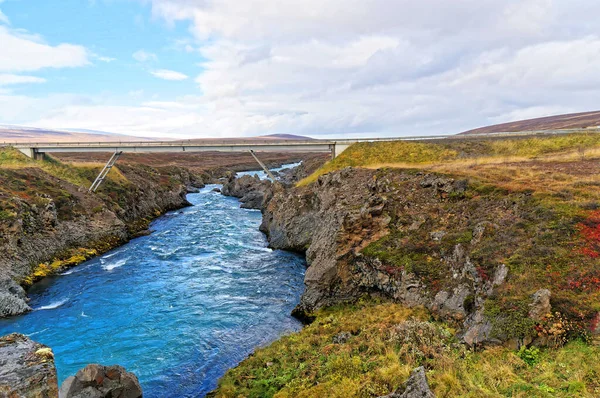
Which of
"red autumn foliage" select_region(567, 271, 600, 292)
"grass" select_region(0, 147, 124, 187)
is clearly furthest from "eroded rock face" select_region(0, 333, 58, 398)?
"grass" select_region(0, 147, 124, 187)

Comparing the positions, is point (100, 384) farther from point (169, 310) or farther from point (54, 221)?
point (54, 221)

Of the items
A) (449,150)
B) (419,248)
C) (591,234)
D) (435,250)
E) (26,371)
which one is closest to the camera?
(26,371)

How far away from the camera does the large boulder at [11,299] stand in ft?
80.4

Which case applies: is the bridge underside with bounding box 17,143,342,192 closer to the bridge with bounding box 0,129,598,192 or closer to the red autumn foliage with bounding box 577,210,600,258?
the bridge with bounding box 0,129,598,192

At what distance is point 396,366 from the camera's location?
494 inches

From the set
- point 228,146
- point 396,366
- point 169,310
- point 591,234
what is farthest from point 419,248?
point 228,146

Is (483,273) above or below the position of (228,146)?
below

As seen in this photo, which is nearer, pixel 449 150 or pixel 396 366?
pixel 396 366

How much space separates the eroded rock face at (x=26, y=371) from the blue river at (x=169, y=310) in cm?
859

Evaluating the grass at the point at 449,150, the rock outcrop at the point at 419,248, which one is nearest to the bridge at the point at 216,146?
the grass at the point at 449,150

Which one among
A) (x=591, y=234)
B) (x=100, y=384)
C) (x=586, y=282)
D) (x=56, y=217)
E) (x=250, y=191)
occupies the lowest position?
(x=100, y=384)

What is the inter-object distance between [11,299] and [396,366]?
2827 cm

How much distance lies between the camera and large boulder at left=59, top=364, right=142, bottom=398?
1385 cm

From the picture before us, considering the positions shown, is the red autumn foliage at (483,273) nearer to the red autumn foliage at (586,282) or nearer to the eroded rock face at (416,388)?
the red autumn foliage at (586,282)
